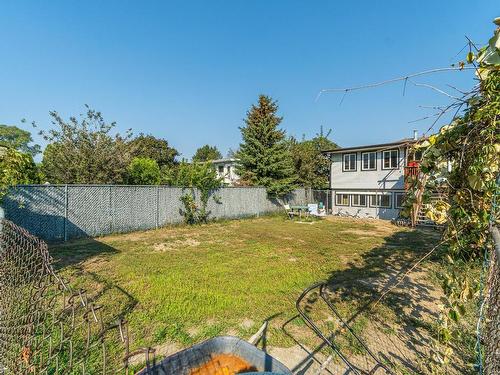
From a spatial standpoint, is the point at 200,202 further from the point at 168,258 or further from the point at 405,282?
Result: the point at 405,282

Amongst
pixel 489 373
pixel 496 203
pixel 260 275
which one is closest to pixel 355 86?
pixel 496 203

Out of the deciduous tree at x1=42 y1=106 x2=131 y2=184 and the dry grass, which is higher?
the deciduous tree at x1=42 y1=106 x2=131 y2=184

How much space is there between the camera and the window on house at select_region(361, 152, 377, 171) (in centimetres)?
1780

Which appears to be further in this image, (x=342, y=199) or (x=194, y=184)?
(x=342, y=199)

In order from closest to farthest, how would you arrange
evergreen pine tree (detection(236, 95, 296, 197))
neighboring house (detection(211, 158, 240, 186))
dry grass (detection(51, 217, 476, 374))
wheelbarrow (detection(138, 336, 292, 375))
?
wheelbarrow (detection(138, 336, 292, 375)) < dry grass (detection(51, 217, 476, 374)) < evergreen pine tree (detection(236, 95, 296, 197)) < neighboring house (detection(211, 158, 240, 186))

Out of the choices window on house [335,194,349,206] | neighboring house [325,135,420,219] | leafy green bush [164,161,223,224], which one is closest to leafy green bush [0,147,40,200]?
leafy green bush [164,161,223,224]

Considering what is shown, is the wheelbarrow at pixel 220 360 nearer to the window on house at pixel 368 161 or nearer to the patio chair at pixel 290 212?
the patio chair at pixel 290 212

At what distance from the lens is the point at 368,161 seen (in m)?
18.1

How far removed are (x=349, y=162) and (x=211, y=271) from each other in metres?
15.8

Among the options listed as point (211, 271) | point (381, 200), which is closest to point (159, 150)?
point (381, 200)

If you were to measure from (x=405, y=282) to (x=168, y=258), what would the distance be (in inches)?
218

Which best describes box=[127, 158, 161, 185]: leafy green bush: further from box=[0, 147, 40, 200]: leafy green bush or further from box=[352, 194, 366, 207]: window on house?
box=[352, 194, 366, 207]: window on house

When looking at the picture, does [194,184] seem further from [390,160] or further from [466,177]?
[466,177]

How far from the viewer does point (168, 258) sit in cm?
708
